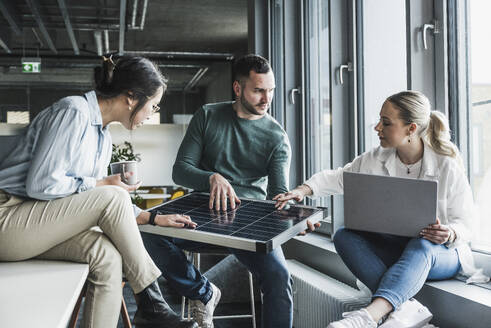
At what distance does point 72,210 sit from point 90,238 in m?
0.12

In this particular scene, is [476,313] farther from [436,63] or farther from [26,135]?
[26,135]

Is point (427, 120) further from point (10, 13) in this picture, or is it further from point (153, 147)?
point (153, 147)

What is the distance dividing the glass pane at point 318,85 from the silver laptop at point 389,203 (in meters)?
1.51

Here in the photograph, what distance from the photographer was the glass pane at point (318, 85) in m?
3.54

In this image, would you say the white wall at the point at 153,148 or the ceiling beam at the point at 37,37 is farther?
the white wall at the point at 153,148

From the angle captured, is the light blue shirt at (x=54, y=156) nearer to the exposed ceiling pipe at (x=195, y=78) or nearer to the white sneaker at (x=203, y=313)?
the white sneaker at (x=203, y=313)

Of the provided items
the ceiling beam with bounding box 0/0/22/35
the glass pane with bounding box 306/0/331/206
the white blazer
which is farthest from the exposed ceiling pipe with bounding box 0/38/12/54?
the white blazer

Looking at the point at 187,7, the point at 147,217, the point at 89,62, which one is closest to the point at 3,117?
the point at 89,62

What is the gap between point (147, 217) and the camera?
1878 mm

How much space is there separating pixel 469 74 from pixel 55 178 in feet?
5.83

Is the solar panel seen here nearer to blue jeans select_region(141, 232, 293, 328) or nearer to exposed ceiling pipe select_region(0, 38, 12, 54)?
blue jeans select_region(141, 232, 293, 328)

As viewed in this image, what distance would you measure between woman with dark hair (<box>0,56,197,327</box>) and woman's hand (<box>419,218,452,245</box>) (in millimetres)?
884

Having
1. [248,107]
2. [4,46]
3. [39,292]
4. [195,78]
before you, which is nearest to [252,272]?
[248,107]

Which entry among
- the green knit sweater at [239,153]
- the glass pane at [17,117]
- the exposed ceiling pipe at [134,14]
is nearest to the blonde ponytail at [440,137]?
the green knit sweater at [239,153]
